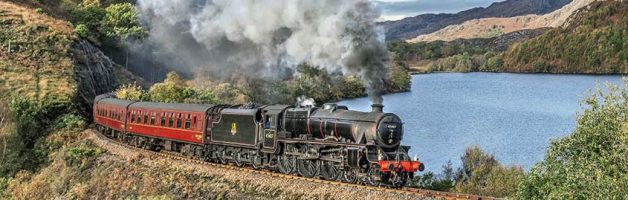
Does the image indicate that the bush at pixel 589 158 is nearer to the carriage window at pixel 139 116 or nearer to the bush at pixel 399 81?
the carriage window at pixel 139 116

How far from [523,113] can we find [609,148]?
7210cm

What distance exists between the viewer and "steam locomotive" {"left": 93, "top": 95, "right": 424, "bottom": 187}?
2530 centimetres

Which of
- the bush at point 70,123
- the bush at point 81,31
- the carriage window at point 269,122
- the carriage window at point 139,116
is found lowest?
the bush at point 70,123

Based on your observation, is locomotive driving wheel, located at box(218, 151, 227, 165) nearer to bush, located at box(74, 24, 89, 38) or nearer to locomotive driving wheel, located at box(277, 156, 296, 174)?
locomotive driving wheel, located at box(277, 156, 296, 174)

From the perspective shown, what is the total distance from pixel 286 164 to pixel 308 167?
148 cm

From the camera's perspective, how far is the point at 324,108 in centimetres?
2792

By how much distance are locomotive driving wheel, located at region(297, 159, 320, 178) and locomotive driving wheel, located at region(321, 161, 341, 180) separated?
319 mm

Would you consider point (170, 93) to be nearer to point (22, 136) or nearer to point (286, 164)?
point (22, 136)

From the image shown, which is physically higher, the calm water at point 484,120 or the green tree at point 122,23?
the green tree at point 122,23

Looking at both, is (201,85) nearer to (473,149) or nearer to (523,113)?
(473,149)

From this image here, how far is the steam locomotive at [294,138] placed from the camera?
83.0 ft

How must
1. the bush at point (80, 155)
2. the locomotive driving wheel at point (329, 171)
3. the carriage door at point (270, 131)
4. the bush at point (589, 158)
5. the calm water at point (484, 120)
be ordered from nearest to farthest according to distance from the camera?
the bush at point (589, 158) < the locomotive driving wheel at point (329, 171) < the carriage door at point (270, 131) < the bush at point (80, 155) < the calm water at point (484, 120)

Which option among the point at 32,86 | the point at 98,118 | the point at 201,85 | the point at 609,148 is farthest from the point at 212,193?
the point at 201,85

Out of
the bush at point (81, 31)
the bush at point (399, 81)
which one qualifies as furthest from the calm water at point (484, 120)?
the bush at point (81, 31)
